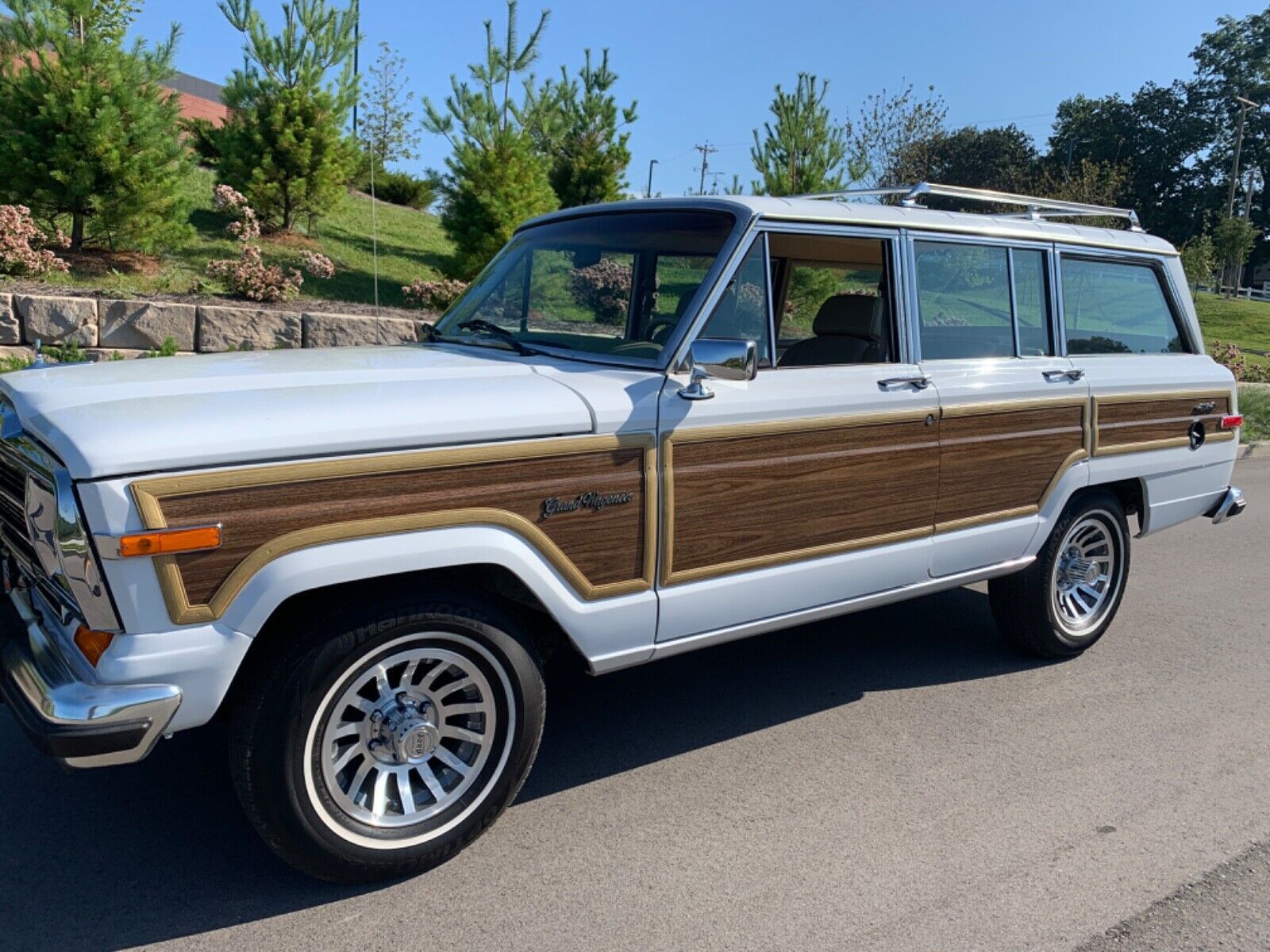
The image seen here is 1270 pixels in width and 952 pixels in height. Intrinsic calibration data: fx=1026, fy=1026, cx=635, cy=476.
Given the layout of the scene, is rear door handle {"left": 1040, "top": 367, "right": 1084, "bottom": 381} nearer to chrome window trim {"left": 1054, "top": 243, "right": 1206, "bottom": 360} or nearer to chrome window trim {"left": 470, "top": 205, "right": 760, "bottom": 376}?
chrome window trim {"left": 1054, "top": 243, "right": 1206, "bottom": 360}

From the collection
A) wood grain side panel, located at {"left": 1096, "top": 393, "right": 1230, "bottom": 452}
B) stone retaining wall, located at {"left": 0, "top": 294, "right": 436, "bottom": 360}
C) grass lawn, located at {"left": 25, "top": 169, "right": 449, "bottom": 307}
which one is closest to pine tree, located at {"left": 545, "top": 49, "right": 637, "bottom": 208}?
grass lawn, located at {"left": 25, "top": 169, "right": 449, "bottom": 307}

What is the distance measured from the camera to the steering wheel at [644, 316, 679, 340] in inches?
149

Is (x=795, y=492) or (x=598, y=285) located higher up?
(x=598, y=285)

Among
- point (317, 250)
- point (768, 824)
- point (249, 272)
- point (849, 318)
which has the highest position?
point (317, 250)

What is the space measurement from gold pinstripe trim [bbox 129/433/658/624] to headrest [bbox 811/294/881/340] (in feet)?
5.06

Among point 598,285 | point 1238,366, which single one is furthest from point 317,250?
point 1238,366

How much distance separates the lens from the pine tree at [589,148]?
1697 cm

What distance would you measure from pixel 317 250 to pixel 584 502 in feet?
39.1

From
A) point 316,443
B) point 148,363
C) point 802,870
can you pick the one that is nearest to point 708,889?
point 802,870

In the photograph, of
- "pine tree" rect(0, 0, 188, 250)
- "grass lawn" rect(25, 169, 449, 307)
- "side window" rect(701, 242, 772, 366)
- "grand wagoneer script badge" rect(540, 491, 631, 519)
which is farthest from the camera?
"grass lawn" rect(25, 169, 449, 307)

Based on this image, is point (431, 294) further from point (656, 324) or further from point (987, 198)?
point (656, 324)

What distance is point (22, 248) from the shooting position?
32.2 ft

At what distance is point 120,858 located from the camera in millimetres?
3168

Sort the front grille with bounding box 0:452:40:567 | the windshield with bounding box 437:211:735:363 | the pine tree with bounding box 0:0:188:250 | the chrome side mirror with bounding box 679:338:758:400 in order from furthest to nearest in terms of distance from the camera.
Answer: the pine tree with bounding box 0:0:188:250 → the windshield with bounding box 437:211:735:363 → the chrome side mirror with bounding box 679:338:758:400 → the front grille with bounding box 0:452:40:567
